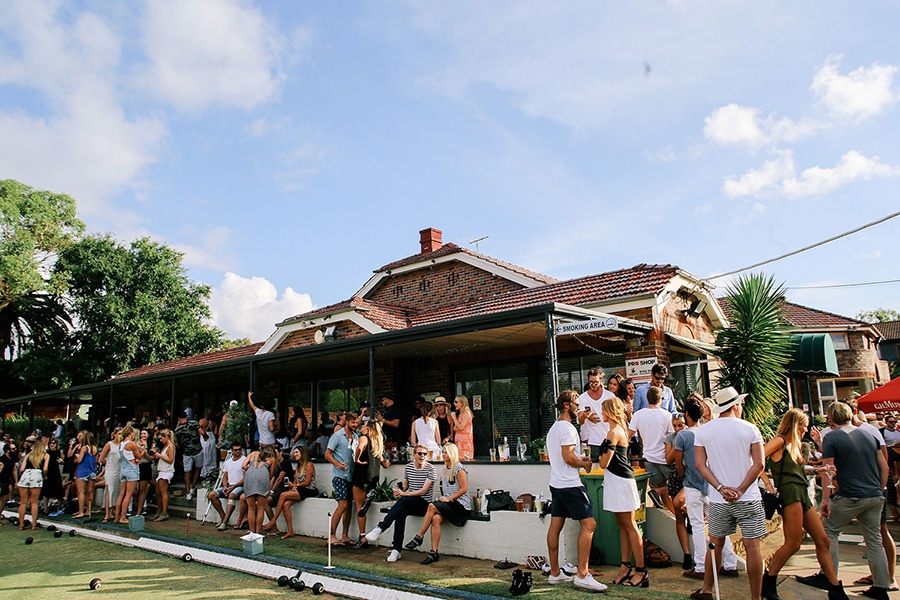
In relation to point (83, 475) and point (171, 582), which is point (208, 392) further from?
point (171, 582)

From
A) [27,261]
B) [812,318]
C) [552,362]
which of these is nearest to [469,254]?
[552,362]

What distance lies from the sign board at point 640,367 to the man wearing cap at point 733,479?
4.45 meters

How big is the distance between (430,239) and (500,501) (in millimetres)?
11648

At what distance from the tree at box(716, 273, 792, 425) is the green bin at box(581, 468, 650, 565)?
14.3 ft

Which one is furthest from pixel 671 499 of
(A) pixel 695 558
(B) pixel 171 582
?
(B) pixel 171 582

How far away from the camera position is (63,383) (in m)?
24.0

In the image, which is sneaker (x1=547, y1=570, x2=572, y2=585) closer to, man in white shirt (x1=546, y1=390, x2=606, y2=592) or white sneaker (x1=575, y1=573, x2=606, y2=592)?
man in white shirt (x1=546, y1=390, x2=606, y2=592)

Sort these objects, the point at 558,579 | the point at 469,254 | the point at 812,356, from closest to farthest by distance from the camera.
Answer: the point at 558,579 < the point at 812,356 < the point at 469,254

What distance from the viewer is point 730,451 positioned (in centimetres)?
512

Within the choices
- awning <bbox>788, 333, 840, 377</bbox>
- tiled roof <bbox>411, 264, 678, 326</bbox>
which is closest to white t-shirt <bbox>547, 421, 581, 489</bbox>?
tiled roof <bbox>411, 264, 678, 326</bbox>

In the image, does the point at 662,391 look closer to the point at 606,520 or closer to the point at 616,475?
the point at 606,520

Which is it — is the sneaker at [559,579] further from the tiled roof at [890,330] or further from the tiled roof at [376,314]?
the tiled roof at [890,330]

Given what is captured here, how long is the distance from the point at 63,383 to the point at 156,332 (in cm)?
365

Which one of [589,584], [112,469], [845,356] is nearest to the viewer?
[589,584]
